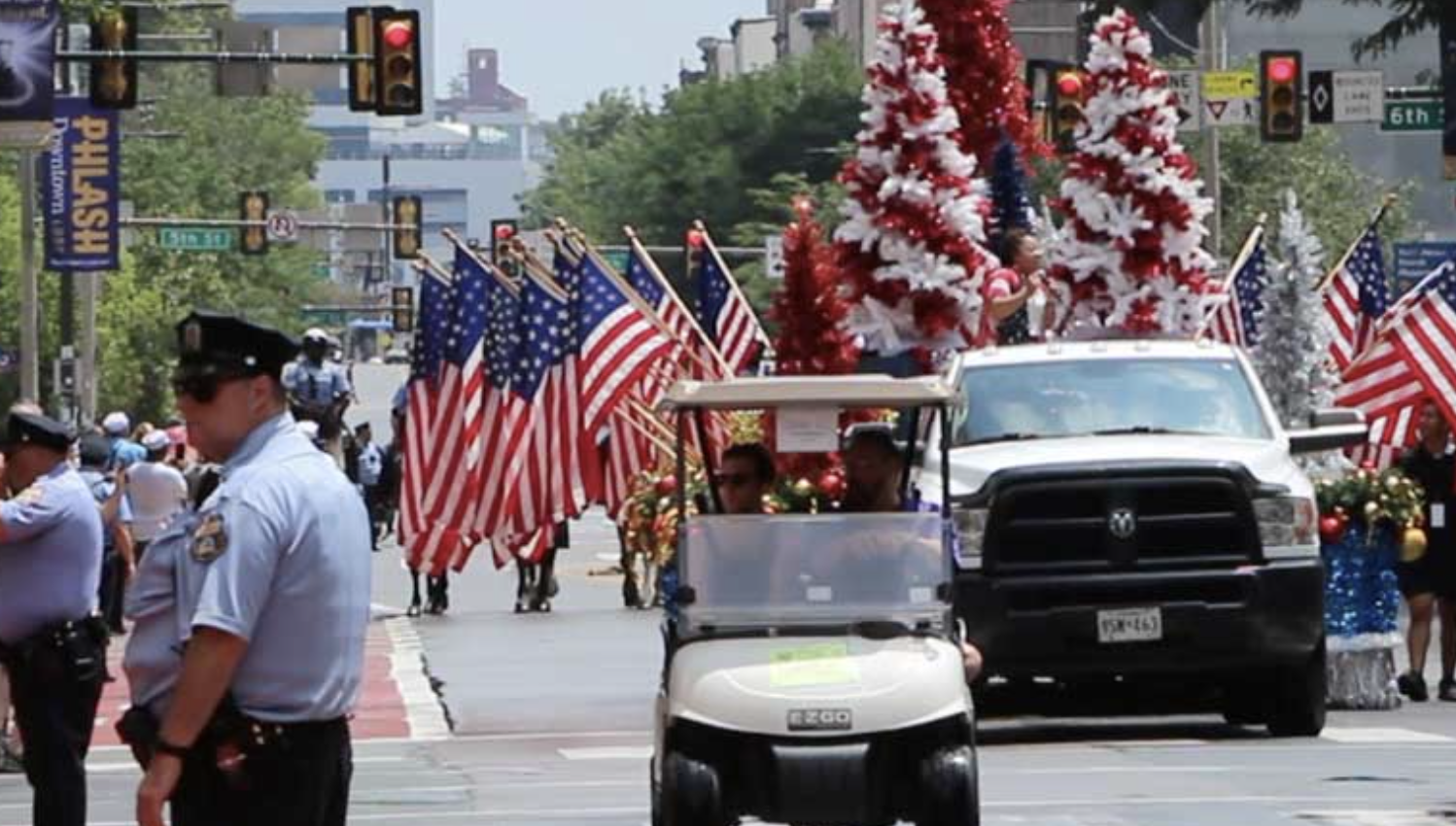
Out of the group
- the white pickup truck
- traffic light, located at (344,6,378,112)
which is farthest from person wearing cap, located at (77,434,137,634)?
the white pickup truck

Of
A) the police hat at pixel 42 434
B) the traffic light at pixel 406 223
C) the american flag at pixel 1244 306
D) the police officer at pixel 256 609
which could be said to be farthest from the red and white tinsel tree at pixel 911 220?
the traffic light at pixel 406 223

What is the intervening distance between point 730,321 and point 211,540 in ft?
71.5

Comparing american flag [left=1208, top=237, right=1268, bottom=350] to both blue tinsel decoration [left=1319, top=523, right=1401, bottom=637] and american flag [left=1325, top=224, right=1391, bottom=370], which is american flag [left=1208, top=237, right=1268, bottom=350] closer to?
american flag [left=1325, top=224, right=1391, bottom=370]

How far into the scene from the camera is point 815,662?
49.1 feet

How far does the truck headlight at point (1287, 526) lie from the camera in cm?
2030

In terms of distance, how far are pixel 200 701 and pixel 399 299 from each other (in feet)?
370

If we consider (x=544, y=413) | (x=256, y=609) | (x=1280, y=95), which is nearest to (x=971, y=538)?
(x=256, y=609)

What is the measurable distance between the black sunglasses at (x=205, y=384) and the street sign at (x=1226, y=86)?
35803 mm

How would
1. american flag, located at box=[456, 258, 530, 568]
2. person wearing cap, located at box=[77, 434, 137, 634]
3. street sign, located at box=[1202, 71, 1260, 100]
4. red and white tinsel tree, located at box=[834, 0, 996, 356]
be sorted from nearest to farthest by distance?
red and white tinsel tree, located at box=[834, 0, 996, 356] → person wearing cap, located at box=[77, 434, 137, 634] → american flag, located at box=[456, 258, 530, 568] → street sign, located at box=[1202, 71, 1260, 100]

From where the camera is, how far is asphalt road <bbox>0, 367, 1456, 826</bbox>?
17312mm

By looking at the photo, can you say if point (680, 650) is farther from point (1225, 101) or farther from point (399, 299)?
point (399, 299)

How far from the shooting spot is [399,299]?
121938mm

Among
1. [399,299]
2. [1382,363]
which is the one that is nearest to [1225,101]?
Answer: [1382,363]

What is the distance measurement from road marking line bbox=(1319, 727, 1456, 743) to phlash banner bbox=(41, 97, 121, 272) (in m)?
32.2
